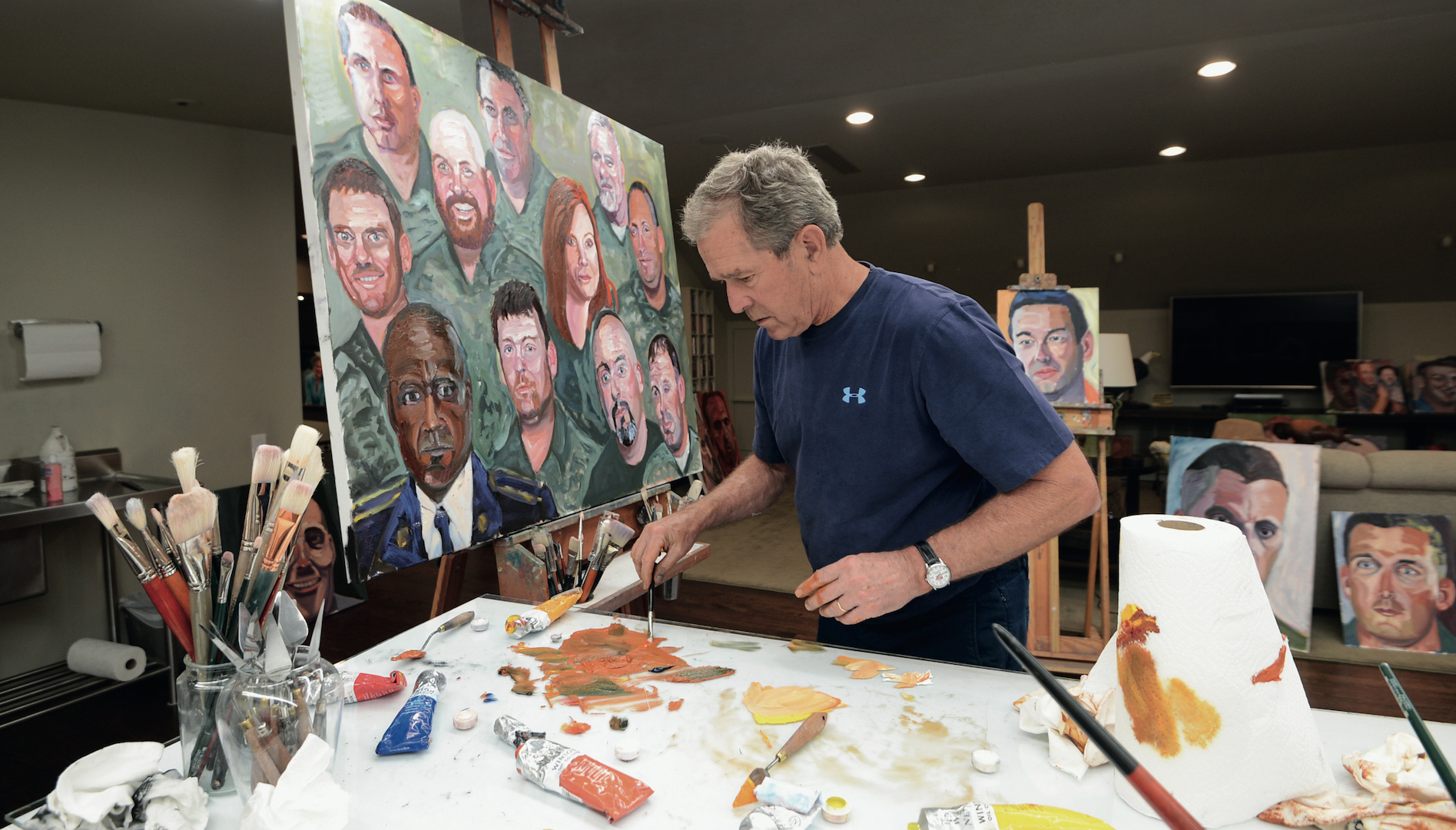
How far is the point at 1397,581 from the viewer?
308 centimetres

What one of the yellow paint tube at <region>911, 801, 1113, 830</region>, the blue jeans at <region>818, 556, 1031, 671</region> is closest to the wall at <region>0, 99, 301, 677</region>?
the blue jeans at <region>818, 556, 1031, 671</region>

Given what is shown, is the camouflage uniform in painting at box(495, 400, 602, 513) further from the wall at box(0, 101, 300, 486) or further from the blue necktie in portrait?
the wall at box(0, 101, 300, 486)

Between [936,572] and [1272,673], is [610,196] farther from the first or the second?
[1272,673]

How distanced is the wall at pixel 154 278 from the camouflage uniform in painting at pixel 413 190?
8.13 feet

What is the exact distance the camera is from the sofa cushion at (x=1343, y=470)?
3184 millimetres

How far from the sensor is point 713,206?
1.29 metres

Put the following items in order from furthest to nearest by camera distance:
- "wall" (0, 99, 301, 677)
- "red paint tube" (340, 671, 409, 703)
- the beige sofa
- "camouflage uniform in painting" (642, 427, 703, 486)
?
the beige sofa < "wall" (0, 99, 301, 677) < "camouflage uniform in painting" (642, 427, 703, 486) < "red paint tube" (340, 671, 409, 703)

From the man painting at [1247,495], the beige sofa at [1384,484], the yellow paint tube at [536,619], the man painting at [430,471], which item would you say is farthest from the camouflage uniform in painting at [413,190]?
the beige sofa at [1384,484]

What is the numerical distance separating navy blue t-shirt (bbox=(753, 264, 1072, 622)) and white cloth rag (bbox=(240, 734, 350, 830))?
0.88m

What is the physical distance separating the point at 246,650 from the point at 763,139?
478 cm

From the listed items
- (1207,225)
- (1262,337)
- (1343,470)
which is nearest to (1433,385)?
(1262,337)

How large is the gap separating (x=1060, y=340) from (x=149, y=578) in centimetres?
299

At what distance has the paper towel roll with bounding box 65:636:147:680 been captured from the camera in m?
2.75

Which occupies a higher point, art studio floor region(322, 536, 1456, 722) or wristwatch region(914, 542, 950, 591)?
wristwatch region(914, 542, 950, 591)
